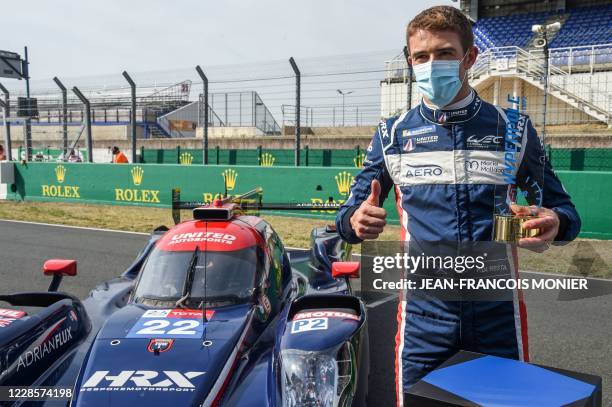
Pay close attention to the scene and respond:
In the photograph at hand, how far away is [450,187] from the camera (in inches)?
72.3

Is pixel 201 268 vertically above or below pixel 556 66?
below

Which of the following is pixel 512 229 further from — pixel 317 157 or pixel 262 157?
pixel 262 157

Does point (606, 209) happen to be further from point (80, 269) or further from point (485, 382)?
point (485, 382)

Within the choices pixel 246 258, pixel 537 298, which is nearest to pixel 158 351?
pixel 246 258

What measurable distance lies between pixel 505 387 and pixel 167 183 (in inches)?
464

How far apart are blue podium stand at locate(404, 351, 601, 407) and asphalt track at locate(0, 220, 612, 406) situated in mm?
738

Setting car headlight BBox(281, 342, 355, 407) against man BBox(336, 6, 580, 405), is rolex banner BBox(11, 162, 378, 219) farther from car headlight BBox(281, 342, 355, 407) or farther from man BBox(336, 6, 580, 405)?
man BBox(336, 6, 580, 405)

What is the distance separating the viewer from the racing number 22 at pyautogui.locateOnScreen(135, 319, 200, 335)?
3199 mm

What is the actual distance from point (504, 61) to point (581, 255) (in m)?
20.4

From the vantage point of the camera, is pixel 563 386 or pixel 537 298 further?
pixel 537 298

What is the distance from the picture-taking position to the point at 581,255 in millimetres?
1818

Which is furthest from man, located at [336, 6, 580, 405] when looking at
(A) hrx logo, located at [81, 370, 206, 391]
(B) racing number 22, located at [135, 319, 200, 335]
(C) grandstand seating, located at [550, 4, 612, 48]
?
(C) grandstand seating, located at [550, 4, 612, 48]

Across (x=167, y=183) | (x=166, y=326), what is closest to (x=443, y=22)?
(x=166, y=326)
